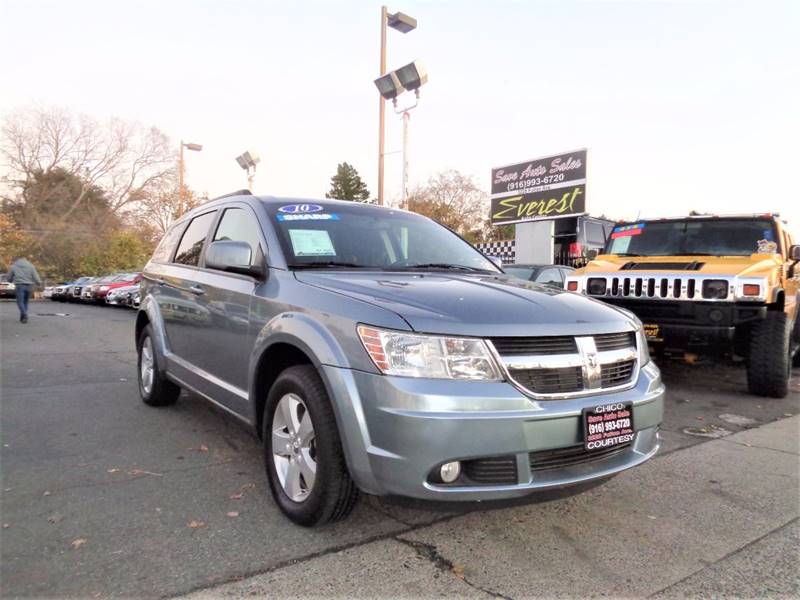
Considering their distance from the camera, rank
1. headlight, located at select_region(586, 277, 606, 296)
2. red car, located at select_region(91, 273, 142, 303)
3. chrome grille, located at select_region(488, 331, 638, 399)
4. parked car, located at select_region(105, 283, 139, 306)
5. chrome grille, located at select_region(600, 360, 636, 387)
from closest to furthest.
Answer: chrome grille, located at select_region(488, 331, 638, 399) → chrome grille, located at select_region(600, 360, 636, 387) → headlight, located at select_region(586, 277, 606, 296) → parked car, located at select_region(105, 283, 139, 306) → red car, located at select_region(91, 273, 142, 303)

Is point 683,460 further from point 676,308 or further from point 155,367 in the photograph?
point 155,367

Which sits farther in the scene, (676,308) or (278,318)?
(676,308)

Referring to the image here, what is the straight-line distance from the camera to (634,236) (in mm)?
7414

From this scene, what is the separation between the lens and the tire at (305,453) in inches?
99.5

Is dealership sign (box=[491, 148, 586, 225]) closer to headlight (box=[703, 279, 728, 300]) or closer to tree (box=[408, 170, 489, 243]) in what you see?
headlight (box=[703, 279, 728, 300])

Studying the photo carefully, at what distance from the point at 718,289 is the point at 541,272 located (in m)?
4.18

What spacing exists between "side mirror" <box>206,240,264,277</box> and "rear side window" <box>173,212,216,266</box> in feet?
3.30

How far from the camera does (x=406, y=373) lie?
231 cm

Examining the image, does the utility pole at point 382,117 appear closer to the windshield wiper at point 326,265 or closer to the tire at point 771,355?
the tire at point 771,355

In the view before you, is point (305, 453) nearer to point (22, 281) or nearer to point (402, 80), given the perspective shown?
point (402, 80)

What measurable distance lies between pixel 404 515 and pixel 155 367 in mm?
2875

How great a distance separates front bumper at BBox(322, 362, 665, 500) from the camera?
2.23 m

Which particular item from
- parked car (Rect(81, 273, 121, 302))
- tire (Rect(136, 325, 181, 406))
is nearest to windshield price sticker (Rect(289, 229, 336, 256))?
tire (Rect(136, 325, 181, 406))

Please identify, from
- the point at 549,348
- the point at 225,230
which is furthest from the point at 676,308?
the point at 225,230
